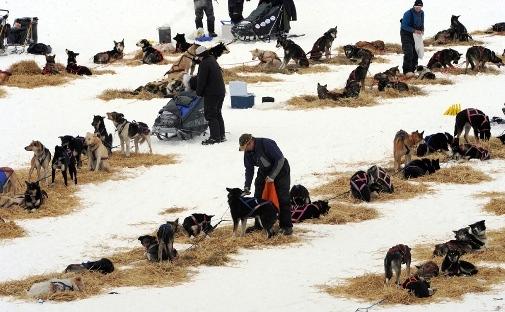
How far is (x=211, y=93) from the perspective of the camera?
57.8 ft

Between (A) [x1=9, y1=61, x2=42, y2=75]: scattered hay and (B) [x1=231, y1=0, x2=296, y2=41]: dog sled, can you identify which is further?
(B) [x1=231, y1=0, x2=296, y2=41]: dog sled

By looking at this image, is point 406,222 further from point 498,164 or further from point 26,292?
point 26,292

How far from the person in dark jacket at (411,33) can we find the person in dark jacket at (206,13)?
5304 mm

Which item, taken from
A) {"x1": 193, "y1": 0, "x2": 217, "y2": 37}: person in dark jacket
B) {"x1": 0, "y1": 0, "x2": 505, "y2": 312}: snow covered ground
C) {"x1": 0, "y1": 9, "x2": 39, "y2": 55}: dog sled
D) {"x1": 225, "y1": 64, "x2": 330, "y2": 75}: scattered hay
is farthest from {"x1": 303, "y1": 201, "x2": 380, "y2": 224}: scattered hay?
{"x1": 193, "y1": 0, "x2": 217, "y2": 37}: person in dark jacket

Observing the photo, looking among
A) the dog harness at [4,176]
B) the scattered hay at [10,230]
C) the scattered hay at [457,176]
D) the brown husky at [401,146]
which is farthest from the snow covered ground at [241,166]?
the dog harness at [4,176]

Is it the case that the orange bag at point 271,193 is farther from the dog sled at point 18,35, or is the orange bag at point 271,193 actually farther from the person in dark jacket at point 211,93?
the dog sled at point 18,35

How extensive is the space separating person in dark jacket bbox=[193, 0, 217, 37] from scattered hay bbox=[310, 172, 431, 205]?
11543mm

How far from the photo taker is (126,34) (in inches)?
1065

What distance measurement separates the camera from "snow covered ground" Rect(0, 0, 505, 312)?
1109cm

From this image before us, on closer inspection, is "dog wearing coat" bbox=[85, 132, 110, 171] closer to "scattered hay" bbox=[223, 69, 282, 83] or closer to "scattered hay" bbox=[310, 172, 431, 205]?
"scattered hay" bbox=[310, 172, 431, 205]

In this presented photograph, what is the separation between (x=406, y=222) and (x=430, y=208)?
24.4 inches

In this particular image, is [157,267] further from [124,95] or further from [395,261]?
[124,95]

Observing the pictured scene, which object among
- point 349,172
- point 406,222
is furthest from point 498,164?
point 406,222

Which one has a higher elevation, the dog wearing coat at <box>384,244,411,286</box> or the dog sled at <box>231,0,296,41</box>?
the dog sled at <box>231,0,296,41</box>
